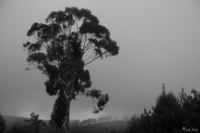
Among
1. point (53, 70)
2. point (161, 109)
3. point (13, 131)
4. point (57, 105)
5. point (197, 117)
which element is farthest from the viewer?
point (13, 131)

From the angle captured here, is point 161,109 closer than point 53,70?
Yes

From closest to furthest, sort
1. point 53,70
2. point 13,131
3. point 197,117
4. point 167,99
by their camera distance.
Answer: point 197,117 → point 167,99 → point 53,70 → point 13,131

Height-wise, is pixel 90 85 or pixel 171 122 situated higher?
pixel 90 85

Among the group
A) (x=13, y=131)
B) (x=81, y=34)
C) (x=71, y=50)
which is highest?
(x=81, y=34)

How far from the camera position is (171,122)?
38.6ft

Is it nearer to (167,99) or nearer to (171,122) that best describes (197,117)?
(171,122)

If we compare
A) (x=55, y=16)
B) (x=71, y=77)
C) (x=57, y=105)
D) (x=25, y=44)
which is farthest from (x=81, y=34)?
(x=57, y=105)

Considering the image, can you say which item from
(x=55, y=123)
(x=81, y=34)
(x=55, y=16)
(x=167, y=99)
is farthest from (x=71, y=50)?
(x=167, y=99)

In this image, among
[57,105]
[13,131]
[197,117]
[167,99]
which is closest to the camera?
[197,117]

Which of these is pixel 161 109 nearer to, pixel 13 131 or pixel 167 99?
pixel 167 99

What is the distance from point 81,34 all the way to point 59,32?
279 centimetres

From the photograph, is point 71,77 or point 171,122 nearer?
point 171,122

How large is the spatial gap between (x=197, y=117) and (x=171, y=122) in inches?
59.1

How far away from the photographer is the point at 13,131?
2068 inches
